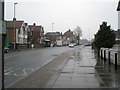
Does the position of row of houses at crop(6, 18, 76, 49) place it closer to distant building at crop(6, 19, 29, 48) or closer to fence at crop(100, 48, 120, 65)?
distant building at crop(6, 19, 29, 48)

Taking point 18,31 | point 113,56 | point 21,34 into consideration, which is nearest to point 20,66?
point 113,56

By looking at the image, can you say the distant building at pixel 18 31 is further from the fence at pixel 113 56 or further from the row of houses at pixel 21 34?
the fence at pixel 113 56

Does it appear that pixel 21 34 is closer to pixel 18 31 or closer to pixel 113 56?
pixel 18 31

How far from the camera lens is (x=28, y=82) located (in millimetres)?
10586

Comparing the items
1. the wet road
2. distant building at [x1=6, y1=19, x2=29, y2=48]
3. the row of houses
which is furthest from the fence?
distant building at [x1=6, y1=19, x2=29, y2=48]

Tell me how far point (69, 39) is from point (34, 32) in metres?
91.6

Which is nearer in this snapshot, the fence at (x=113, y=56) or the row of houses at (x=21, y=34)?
the fence at (x=113, y=56)

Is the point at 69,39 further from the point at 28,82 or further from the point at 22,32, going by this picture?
the point at 28,82

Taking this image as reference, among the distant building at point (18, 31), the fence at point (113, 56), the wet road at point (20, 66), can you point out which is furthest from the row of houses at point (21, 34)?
the fence at point (113, 56)

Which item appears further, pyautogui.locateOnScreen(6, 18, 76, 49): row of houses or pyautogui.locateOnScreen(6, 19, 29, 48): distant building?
pyautogui.locateOnScreen(6, 19, 29, 48): distant building

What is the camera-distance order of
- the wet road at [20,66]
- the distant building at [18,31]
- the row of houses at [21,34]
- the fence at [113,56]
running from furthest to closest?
the distant building at [18,31]
the row of houses at [21,34]
the fence at [113,56]
the wet road at [20,66]

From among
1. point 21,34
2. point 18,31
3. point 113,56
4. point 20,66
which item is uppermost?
point 18,31

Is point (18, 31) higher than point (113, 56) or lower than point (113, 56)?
higher

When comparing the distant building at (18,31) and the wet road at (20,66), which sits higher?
the distant building at (18,31)
